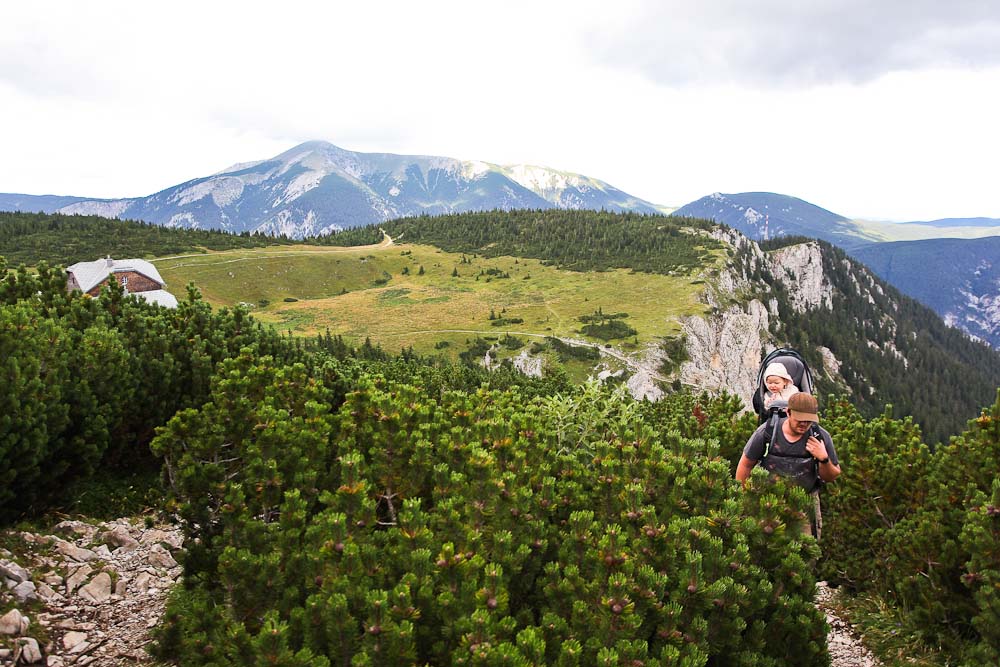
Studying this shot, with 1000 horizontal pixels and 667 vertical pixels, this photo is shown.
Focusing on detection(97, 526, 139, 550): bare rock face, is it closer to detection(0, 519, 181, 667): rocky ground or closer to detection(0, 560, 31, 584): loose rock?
detection(0, 519, 181, 667): rocky ground

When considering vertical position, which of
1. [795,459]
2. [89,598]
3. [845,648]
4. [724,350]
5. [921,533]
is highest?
[795,459]

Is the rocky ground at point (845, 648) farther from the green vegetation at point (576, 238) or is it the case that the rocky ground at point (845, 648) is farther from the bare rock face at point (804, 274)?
the bare rock face at point (804, 274)

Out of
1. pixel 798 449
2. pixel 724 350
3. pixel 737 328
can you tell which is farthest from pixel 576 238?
pixel 798 449

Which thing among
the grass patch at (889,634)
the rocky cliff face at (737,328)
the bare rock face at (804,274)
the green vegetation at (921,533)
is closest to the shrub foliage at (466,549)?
the green vegetation at (921,533)

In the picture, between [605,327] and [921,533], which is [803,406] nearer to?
[921,533]

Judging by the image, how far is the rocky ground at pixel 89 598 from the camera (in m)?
5.30

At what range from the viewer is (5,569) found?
19.2ft

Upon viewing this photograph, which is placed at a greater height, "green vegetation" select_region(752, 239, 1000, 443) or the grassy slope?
the grassy slope

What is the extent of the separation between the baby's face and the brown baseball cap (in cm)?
81

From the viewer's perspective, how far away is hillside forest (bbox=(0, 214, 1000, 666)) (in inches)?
139

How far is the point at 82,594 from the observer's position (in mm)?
6273

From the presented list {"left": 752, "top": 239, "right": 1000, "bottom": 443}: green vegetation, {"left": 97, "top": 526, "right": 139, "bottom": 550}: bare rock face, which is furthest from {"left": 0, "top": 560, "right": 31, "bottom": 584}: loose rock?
{"left": 752, "top": 239, "right": 1000, "bottom": 443}: green vegetation

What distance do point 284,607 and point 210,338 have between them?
7.88 metres

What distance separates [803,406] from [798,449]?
1.89 feet
